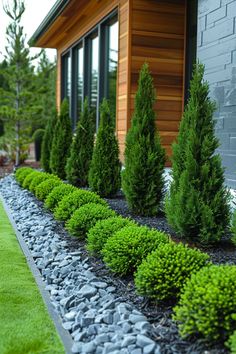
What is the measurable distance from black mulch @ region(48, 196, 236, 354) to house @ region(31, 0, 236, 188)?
966 millimetres

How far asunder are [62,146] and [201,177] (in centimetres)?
562

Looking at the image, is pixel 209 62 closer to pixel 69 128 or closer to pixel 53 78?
pixel 69 128

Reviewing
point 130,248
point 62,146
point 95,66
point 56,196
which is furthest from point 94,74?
point 130,248

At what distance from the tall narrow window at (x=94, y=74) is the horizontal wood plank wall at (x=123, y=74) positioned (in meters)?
2.24

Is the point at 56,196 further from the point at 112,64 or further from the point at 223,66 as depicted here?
the point at 112,64

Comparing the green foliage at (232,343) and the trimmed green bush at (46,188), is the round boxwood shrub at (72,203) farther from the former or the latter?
the green foliage at (232,343)

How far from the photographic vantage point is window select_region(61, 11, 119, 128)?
9.02 metres

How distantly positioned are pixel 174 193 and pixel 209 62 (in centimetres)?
221

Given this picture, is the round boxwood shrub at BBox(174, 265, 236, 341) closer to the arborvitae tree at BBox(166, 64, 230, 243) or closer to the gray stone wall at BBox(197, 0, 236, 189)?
the arborvitae tree at BBox(166, 64, 230, 243)

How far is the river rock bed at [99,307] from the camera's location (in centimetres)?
230

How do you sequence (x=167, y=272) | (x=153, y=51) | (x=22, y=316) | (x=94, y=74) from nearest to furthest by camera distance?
(x=167, y=272) → (x=22, y=316) → (x=153, y=51) → (x=94, y=74)

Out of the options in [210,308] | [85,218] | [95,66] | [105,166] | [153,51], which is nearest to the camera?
[210,308]

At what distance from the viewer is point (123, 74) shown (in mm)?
7723

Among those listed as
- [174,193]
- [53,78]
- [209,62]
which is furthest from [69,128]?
[53,78]
